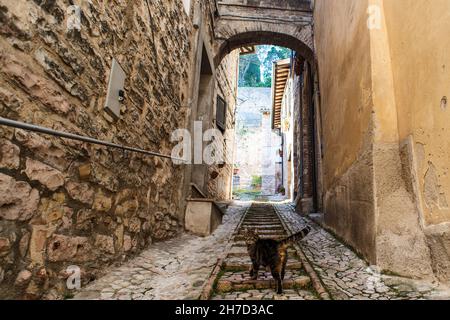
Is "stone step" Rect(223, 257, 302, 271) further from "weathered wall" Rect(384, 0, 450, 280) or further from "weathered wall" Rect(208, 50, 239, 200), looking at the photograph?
"weathered wall" Rect(208, 50, 239, 200)

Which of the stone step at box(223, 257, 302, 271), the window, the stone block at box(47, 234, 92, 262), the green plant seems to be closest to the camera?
the stone block at box(47, 234, 92, 262)

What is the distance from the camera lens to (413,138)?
262 cm

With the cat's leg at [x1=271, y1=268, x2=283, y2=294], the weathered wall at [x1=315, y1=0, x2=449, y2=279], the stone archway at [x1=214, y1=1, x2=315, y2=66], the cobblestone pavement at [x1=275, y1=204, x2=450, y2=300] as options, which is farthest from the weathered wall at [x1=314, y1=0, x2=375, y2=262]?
the stone archway at [x1=214, y1=1, x2=315, y2=66]

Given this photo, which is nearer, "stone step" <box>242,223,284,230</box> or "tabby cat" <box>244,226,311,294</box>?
"tabby cat" <box>244,226,311,294</box>

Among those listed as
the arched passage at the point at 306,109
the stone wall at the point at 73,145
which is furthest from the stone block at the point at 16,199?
the arched passage at the point at 306,109

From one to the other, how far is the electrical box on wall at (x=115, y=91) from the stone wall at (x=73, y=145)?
0.07m

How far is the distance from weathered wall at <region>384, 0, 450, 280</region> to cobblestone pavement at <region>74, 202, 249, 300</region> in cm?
211

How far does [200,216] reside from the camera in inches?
192

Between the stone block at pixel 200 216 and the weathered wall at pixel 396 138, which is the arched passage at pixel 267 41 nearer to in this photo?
the weathered wall at pixel 396 138

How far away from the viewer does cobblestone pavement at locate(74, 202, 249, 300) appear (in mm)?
2268

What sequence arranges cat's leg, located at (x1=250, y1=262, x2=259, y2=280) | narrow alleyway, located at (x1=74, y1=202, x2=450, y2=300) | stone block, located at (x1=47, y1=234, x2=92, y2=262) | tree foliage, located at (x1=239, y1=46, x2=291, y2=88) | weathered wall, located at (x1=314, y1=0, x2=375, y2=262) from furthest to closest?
1. tree foliage, located at (x1=239, y1=46, x2=291, y2=88)
2. weathered wall, located at (x1=314, y1=0, x2=375, y2=262)
3. cat's leg, located at (x1=250, y1=262, x2=259, y2=280)
4. narrow alleyway, located at (x1=74, y1=202, x2=450, y2=300)
5. stone block, located at (x1=47, y1=234, x2=92, y2=262)

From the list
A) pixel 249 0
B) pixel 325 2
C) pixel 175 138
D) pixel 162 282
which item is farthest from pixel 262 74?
pixel 162 282
